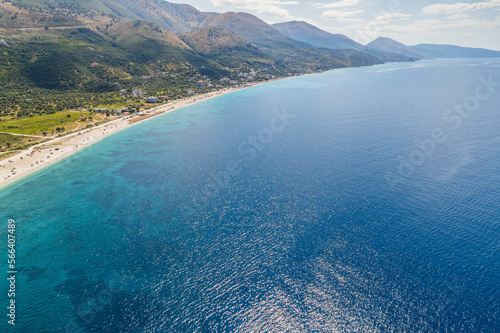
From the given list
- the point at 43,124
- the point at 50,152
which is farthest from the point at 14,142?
the point at 43,124

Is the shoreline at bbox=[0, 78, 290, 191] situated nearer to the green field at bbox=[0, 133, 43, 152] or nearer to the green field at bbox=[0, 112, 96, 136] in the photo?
the green field at bbox=[0, 133, 43, 152]

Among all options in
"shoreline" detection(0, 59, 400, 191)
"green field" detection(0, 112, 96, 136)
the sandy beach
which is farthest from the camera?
"green field" detection(0, 112, 96, 136)

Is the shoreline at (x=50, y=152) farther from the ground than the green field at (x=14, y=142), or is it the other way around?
the green field at (x=14, y=142)

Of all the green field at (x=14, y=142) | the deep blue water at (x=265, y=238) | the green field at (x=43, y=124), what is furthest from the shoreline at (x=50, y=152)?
the green field at (x=43, y=124)

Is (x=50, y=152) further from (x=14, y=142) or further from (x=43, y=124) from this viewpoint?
(x=43, y=124)

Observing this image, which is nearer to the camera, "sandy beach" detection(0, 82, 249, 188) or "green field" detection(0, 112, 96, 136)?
"sandy beach" detection(0, 82, 249, 188)

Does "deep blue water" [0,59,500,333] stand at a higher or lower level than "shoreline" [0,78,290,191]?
lower

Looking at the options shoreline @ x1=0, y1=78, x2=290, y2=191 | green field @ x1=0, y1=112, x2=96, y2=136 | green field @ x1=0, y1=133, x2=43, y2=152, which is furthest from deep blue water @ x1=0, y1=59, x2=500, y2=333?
green field @ x1=0, y1=112, x2=96, y2=136

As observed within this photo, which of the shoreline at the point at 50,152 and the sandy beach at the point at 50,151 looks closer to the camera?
the shoreline at the point at 50,152

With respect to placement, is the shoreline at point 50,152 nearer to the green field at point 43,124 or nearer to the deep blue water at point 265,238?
the deep blue water at point 265,238

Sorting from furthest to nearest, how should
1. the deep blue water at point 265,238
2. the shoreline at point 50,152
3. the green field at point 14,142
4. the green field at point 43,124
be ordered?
the green field at point 43,124
the green field at point 14,142
the shoreline at point 50,152
the deep blue water at point 265,238
